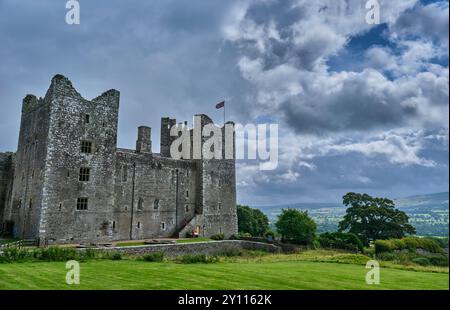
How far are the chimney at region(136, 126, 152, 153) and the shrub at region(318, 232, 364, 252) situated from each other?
25557 mm

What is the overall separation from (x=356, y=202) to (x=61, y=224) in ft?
168

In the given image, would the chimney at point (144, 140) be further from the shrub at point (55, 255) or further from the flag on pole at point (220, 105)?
the shrub at point (55, 255)

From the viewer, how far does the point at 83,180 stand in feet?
110

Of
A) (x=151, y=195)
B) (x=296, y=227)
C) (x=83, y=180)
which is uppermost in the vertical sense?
(x=83, y=180)

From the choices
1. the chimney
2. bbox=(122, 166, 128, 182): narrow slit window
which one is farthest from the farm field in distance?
the chimney

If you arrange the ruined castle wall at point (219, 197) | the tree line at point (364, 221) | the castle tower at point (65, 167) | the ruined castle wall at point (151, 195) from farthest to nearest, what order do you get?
the tree line at point (364, 221) → the ruined castle wall at point (219, 197) → the ruined castle wall at point (151, 195) → the castle tower at point (65, 167)

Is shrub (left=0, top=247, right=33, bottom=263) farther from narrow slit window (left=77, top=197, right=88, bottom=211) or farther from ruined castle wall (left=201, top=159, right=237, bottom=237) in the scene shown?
ruined castle wall (left=201, top=159, right=237, bottom=237)

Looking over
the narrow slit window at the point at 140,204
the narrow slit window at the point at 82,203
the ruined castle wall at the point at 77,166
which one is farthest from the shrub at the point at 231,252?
the narrow slit window at the point at 82,203

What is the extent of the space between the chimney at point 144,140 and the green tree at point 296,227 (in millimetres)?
19649

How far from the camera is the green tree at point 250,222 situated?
67.2m

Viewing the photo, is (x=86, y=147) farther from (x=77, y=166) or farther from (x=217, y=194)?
(x=217, y=194)

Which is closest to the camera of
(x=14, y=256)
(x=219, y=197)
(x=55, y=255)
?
(x=14, y=256)

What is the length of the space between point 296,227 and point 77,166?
27.3 metres

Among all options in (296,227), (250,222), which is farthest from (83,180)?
(250,222)
